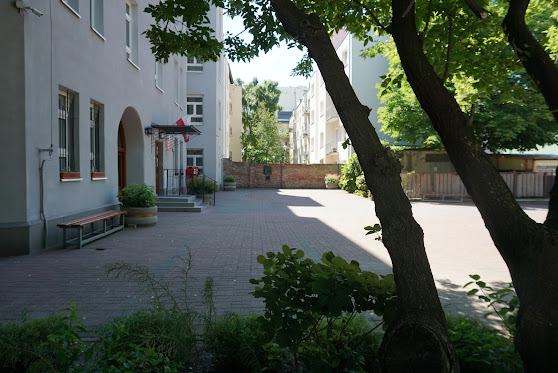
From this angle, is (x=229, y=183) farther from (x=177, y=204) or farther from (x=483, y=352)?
(x=483, y=352)

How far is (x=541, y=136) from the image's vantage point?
23906 mm

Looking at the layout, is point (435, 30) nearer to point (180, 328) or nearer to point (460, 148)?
point (460, 148)

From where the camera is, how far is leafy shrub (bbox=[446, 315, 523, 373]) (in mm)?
2520

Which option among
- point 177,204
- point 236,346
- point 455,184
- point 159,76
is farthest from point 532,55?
point 455,184

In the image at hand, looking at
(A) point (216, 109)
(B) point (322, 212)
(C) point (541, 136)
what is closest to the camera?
(B) point (322, 212)

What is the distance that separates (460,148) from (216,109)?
29312mm

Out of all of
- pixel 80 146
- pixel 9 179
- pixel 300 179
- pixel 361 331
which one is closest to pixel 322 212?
pixel 80 146

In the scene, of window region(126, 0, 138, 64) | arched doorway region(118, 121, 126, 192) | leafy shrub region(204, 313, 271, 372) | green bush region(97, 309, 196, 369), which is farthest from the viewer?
arched doorway region(118, 121, 126, 192)

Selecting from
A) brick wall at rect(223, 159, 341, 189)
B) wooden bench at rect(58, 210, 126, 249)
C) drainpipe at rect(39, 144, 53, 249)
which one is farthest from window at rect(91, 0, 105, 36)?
brick wall at rect(223, 159, 341, 189)

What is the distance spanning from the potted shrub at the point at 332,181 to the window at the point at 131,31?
23590 mm

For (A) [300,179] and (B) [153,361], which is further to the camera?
(A) [300,179]

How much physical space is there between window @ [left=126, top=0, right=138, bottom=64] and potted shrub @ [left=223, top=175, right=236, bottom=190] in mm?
20974

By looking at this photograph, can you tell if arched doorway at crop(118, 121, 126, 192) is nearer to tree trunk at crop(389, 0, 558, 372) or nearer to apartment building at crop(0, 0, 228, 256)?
apartment building at crop(0, 0, 228, 256)

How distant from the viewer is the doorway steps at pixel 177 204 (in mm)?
17000
